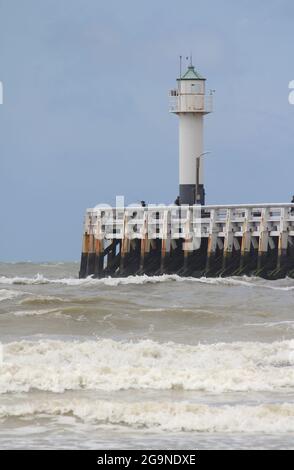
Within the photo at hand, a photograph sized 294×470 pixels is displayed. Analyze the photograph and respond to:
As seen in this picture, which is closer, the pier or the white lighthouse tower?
the pier

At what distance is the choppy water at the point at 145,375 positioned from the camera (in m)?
13.0

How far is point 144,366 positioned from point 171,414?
325 cm

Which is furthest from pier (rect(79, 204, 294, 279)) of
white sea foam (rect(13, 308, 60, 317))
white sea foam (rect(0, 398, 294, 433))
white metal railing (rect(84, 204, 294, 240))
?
white sea foam (rect(0, 398, 294, 433))

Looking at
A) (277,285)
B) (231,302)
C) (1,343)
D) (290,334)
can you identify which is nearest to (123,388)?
(1,343)

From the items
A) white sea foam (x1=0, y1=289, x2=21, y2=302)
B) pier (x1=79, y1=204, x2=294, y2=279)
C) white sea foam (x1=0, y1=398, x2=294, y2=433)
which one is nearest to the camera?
white sea foam (x1=0, y1=398, x2=294, y2=433)

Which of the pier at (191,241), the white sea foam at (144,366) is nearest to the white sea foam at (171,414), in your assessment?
the white sea foam at (144,366)

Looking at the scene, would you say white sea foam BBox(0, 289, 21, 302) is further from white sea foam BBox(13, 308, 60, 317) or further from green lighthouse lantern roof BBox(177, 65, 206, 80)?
green lighthouse lantern roof BBox(177, 65, 206, 80)

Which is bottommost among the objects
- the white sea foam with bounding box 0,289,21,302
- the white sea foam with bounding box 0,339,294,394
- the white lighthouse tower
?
the white sea foam with bounding box 0,339,294,394

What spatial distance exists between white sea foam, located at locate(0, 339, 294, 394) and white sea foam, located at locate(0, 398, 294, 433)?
128 cm

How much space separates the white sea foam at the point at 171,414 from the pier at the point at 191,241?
2232 centimetres

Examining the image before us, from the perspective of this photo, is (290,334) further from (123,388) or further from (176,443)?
(176,443)

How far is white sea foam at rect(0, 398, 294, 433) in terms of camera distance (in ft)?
43.1

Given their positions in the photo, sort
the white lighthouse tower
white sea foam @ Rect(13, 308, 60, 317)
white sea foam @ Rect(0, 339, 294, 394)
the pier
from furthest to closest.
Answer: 1. the white lighthouse tower
2. the pier
3. white sea foam @ Rect(13, 308, 60, 317)
4. white sea foam @ Rect(0, 339, 294, 394)

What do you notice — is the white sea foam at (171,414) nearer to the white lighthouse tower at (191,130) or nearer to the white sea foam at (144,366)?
the white sea foam at (144,366)
